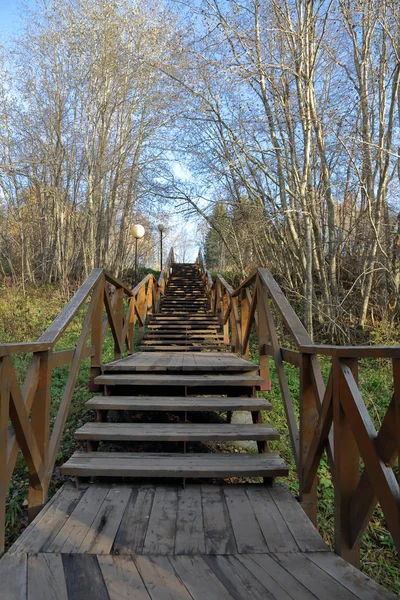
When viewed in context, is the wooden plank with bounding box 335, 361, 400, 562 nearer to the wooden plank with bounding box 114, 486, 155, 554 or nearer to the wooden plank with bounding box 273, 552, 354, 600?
the wooden plank with bounding box 273, 552, 354, 600

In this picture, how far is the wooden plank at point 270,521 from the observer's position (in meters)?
1.80

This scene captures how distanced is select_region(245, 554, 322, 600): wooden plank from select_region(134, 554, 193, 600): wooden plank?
1.04 ft

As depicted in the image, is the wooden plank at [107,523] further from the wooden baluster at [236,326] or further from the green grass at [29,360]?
the wooden baluster at [236,326]

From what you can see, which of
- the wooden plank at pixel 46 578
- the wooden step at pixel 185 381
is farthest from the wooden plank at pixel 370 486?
the wooden step at pixel 185 381

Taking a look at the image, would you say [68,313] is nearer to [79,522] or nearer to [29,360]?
[79,522]

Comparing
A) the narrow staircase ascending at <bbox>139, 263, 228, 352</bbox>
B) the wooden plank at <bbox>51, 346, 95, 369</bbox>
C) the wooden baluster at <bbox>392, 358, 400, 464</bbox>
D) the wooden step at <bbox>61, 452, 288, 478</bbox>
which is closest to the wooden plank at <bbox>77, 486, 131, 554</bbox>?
the wooden step at <bbox>61, 452, 288, 478</bbox>

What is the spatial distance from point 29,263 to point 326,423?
496 inches

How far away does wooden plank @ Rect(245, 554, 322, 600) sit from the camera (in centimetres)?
145

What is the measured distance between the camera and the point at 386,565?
8.87 feet

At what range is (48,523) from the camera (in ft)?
6.45

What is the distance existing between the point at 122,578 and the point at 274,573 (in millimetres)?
622

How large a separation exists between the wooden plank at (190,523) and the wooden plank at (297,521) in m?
0.45

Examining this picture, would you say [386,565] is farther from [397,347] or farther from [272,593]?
[397,347]

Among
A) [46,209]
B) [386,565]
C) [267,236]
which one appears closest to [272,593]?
[386,565]
